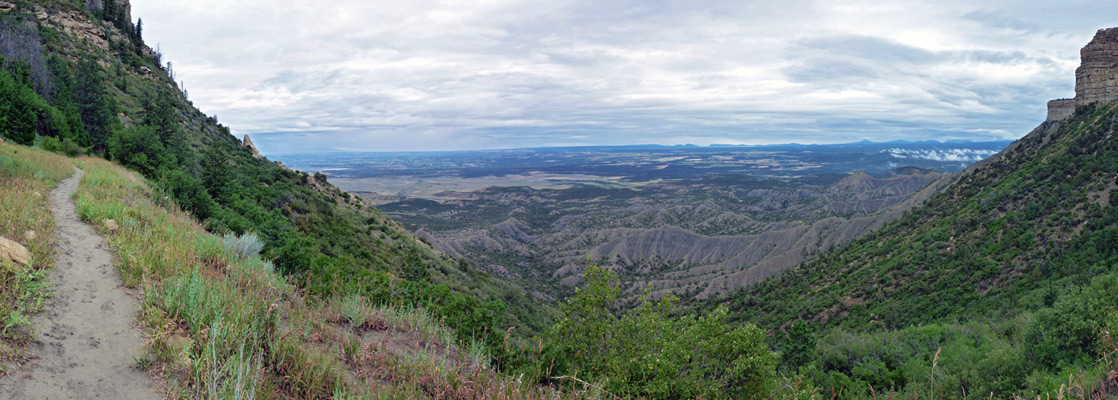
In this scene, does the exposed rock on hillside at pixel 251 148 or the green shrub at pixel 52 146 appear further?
the exposed rock on hillside at pixel 251 148

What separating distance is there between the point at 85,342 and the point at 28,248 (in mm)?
3150

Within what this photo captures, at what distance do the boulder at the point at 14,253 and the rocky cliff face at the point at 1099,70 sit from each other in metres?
80.3

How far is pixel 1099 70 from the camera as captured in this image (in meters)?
53.7

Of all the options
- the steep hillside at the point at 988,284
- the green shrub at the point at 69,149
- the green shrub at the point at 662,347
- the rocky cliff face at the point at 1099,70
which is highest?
the rocky cliff face at the point at 1099,70

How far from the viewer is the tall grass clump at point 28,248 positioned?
4.24 metres

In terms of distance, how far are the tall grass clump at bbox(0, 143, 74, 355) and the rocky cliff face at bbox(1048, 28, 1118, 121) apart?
79995 mm

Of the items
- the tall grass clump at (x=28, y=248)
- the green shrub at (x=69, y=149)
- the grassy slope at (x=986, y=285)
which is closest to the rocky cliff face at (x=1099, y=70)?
the grassy slope at (x=986, y=285)

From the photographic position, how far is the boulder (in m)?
5.42

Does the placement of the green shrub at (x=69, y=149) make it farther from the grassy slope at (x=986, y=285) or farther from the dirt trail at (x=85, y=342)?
the grassy slope at (x=986, y=285)

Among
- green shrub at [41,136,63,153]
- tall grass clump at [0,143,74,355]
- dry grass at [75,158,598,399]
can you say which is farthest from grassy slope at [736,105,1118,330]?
green shrub at [41,136,63,153]

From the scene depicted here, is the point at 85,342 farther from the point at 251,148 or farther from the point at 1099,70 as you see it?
the point at 1099,70

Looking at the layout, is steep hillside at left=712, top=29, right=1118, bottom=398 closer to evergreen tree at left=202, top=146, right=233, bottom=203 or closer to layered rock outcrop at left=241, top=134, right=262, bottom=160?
evergreen tree at left=202, top=146, right=233, bottom=203

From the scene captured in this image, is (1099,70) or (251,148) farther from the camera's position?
(251,148)

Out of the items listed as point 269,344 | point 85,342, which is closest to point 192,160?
point 85,342
